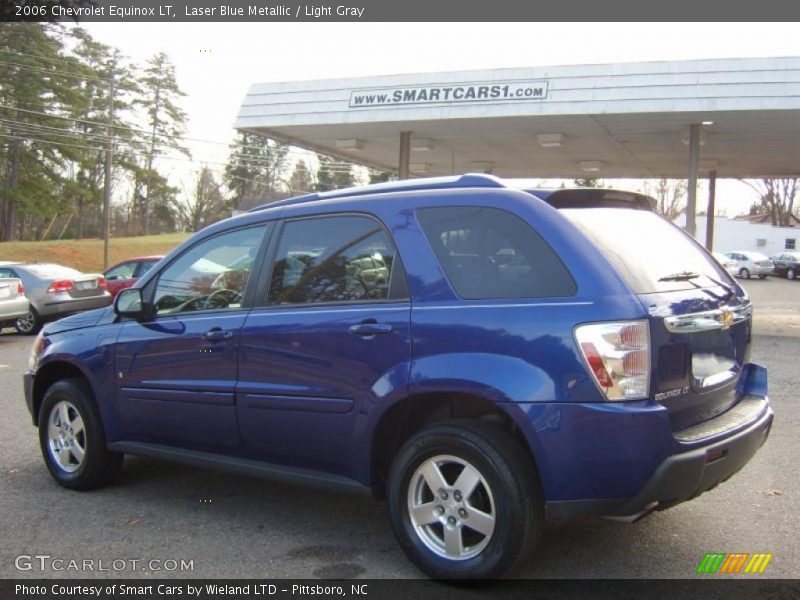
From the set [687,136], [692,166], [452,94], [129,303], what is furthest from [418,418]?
[687,136]

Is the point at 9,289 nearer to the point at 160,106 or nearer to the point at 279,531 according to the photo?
the point at 279,531

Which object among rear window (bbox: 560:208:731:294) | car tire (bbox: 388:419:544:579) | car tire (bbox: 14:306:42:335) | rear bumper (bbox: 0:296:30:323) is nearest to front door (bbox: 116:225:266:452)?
car tire (bbox: 388:419:544:579)

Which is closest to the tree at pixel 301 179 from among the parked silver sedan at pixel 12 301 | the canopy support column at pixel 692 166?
the canopy support column at pixel 692 166

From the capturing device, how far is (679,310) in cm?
331

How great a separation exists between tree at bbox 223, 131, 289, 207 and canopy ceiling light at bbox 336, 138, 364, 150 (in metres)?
52.9

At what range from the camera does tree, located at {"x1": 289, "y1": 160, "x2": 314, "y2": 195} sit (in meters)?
78.5

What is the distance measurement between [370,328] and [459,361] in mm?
523

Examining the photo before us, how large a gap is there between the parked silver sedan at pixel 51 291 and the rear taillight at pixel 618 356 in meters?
13.9

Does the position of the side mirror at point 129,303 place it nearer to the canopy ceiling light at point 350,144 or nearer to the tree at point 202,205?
the canopy ceiling light at point 350,144

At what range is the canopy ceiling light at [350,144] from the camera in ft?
64.1

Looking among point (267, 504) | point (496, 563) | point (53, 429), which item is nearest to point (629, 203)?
point (496, 563)

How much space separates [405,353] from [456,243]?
598mm

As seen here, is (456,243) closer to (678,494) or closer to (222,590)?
(678,494)

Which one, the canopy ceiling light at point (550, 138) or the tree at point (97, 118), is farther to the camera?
the tree at point (97, 118)
